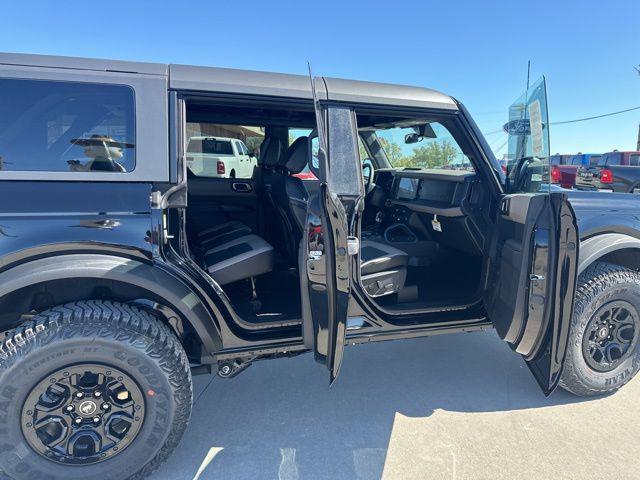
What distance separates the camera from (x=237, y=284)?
9.68ft

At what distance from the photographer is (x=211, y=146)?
399 cm

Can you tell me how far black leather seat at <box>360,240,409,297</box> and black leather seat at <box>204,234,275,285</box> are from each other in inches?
23.1

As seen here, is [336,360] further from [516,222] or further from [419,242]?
[419,242]

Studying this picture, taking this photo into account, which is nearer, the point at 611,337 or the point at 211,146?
the point at 611,337

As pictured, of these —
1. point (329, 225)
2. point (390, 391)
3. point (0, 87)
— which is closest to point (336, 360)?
point (329, 225)

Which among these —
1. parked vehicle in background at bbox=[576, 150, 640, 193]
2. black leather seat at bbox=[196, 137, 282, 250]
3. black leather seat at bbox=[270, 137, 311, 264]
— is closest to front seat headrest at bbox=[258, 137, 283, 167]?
black leather seat at bbox=[196, 137, 282, 250]

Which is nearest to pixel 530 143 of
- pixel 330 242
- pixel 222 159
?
pixel 330 242

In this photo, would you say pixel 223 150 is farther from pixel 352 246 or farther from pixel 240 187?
pixel 352 246

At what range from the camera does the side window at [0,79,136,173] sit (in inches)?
68.9

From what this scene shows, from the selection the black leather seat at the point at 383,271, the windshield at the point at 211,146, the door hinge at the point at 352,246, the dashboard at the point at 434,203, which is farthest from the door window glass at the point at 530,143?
the windshield at the point at 211,146

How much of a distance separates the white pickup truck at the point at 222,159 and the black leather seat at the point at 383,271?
1731mm

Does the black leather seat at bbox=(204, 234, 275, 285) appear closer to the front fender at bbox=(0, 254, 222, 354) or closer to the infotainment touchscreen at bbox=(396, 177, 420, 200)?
the front fender at bbox=(0, 254, 222, 354)

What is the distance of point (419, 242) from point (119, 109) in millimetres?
2150

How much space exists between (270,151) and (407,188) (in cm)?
115
